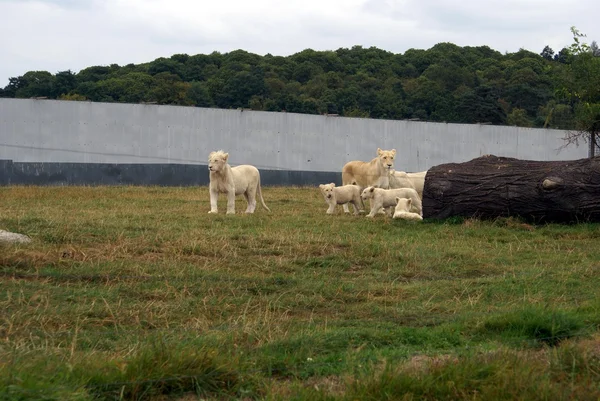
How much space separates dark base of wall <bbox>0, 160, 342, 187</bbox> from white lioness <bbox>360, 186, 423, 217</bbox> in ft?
64.8

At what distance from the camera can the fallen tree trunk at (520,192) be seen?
54.7ft

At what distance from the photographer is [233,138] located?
140ft

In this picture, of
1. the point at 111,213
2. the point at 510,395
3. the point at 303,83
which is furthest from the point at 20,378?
the point at 303,83

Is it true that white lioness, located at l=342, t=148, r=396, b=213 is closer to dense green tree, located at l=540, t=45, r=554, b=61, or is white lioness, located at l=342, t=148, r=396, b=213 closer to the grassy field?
the grassy field

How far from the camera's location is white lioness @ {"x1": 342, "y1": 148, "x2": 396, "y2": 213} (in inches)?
830

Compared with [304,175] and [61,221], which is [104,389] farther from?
[304,175]

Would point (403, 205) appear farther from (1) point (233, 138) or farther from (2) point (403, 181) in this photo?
(1) point (233, 138)

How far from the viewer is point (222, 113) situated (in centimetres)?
4275

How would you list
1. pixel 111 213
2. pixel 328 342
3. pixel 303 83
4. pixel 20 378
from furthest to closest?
pixel 303 83 → pixel 111 213 → pixel 328 342 → pixel 20 378

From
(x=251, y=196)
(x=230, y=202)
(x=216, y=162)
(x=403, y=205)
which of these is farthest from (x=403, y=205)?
(x=216, y=162)

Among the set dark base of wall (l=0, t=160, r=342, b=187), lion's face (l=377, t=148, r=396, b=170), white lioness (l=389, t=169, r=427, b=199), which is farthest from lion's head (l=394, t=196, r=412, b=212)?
dark base of wall (l=0, t=160, r=342, b=187)

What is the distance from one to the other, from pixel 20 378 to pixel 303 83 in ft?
211

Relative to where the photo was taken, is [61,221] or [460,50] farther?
[460,50]

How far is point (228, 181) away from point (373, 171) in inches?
173
